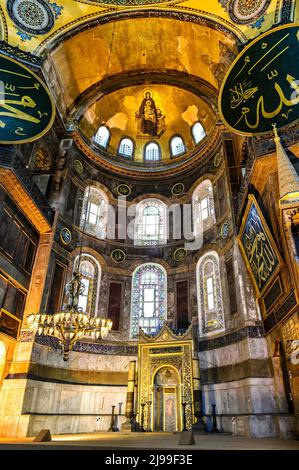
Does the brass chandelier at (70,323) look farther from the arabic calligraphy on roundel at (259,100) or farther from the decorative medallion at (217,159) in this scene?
the decorative medallion at (217,159)

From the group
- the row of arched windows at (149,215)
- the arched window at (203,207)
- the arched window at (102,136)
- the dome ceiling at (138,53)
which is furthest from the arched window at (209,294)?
the dome ceiling at (138,53)

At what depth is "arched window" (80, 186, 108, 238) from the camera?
44.3 feet

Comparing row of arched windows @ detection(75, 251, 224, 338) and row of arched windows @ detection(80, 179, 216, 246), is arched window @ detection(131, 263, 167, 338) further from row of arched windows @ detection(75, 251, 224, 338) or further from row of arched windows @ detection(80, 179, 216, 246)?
row of arched windows @ detection(80, 179, 216, 246)

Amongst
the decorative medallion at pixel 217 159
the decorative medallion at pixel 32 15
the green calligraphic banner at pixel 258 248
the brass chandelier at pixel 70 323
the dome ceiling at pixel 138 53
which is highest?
the dome ceiling at pixel 138 53

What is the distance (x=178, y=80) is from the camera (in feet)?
49.9

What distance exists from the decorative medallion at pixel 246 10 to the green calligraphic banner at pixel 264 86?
9.98 ft

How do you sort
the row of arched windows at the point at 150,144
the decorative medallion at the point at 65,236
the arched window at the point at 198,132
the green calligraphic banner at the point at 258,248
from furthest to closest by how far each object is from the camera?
1. the row of arched windows at the point at 150,144
2. the arched window at the point at 198,132
3. the decorative medallion at the point at 65,236
4. the green calligraphic banner at the point at 258,248

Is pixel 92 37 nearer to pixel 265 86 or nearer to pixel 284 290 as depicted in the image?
pixel 265 86

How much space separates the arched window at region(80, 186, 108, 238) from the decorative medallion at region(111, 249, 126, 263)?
883 millimetres

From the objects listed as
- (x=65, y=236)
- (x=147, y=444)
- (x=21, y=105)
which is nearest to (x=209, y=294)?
(x=65, y=236)

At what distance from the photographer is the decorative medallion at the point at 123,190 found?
1510 cm

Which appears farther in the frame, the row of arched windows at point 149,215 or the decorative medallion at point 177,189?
the decorative medallion at point 177,189

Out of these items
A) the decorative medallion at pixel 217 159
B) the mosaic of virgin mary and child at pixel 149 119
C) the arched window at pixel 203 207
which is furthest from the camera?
the mosaic of virgin mary and child at pixel 149 119

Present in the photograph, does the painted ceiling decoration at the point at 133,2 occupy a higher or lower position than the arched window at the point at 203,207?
higher
